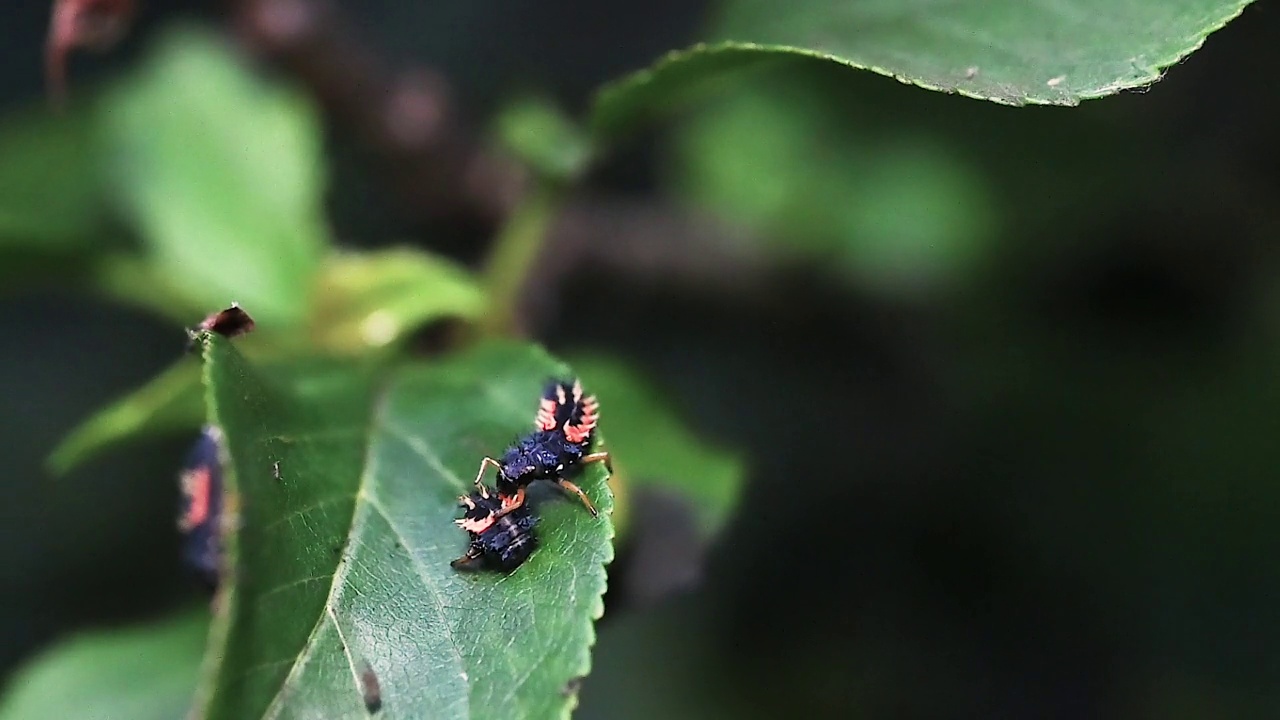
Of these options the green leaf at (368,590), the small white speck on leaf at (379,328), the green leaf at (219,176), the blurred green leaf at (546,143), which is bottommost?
the green leaf at (368,590)

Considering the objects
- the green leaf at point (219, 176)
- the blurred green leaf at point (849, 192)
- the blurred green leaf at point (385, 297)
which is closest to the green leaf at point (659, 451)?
the blurred green leaf at point (385, 297)

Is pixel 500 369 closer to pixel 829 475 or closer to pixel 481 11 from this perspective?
pixel 829 475

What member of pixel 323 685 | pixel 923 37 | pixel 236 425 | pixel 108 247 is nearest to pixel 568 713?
pixel 323 685

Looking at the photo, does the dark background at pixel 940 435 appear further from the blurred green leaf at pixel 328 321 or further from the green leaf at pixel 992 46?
the green leaf at pixel 992 46

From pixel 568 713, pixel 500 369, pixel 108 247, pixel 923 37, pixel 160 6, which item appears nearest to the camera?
pixel 568 713

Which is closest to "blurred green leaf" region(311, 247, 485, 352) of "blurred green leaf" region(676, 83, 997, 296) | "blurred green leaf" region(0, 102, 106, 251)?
"blurred green leaf" region(0, 102, 106, 251)

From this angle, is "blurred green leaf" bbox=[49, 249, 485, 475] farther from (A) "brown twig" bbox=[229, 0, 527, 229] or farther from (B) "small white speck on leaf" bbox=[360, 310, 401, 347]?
(A) "brown twig" bbox=[229, 0, 527, 229]
